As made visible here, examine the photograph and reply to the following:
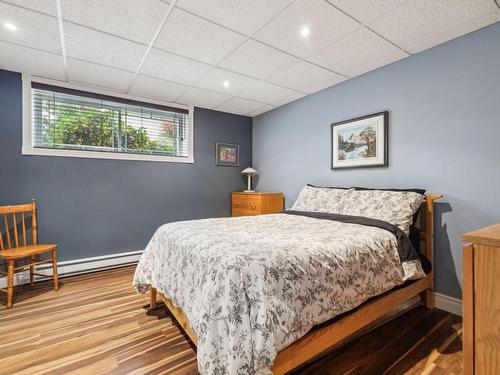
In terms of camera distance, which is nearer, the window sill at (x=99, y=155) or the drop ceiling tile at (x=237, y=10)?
the drop ceiling tile at (x=237, y=10)

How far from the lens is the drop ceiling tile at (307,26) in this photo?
5.88 feet

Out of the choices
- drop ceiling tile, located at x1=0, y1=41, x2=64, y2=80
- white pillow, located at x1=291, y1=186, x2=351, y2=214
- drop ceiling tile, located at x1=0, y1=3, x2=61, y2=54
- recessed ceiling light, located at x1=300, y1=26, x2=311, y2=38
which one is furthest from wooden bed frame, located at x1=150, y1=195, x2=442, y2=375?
drop ceiling tile, located at x1=0, y1=41, x2=64, y2=80

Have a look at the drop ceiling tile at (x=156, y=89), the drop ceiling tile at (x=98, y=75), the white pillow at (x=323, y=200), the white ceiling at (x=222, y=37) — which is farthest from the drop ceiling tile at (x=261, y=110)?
the drop ceiling tile at (x=98, y=75)

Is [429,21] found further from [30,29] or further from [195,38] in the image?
[30,29]

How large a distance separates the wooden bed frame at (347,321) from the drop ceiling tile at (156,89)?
2387mm

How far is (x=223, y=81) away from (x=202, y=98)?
71 cm

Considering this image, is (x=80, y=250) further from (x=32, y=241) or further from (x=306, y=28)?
(x=306, y=28)

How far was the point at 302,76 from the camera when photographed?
289cm

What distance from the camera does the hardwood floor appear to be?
4.90ft

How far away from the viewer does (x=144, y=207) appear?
3.61 meters

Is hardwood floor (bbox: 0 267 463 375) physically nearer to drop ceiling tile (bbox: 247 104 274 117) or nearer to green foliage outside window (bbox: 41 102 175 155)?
green foliage outside window (bbox: 41 102 175 155)

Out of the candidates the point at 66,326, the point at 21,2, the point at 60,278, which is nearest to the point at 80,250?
the point at 60,278

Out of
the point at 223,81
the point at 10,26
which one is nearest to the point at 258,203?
the point at 223,81

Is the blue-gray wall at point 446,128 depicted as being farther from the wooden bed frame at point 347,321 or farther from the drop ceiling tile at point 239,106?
the drop ceiling tile at point 239,106
